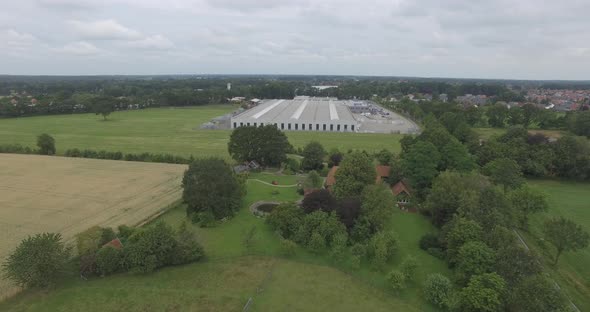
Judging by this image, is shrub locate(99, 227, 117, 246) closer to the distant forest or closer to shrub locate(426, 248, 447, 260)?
shrub locate(426, 248, 447, 260)

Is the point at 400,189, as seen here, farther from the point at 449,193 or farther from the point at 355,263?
the point at 355,263

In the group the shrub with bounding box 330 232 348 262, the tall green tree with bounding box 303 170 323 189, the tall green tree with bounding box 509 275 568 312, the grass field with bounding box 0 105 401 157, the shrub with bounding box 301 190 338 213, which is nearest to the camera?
the tall green tree with bounding box 509 275 568 312

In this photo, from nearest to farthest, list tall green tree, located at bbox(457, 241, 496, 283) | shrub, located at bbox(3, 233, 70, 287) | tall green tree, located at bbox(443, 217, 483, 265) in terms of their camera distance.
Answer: shrub, located at bbox(3, 233, 70, 287) → tall green tree, located at bbox(457, 241, 496, 283) → tall green tree, located at bbox(443, 217, 483, 265)

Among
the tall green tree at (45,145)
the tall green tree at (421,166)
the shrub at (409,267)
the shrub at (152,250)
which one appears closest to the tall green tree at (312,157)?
the tall green tree at (421,166)

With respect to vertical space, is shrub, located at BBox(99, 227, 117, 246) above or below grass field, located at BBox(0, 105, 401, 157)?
below

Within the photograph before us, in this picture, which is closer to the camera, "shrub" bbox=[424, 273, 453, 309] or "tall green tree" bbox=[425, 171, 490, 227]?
"shrub" bbox=[424, 273, 453, 309]

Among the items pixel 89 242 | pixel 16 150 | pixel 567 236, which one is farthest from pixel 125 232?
pixel 16 150

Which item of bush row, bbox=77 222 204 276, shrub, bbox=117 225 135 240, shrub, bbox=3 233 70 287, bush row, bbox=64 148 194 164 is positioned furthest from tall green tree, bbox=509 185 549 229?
bush row, bbox=64 148 194 164

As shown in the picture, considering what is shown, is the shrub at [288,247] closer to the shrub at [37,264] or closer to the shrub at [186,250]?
the shrub at [186,250]
